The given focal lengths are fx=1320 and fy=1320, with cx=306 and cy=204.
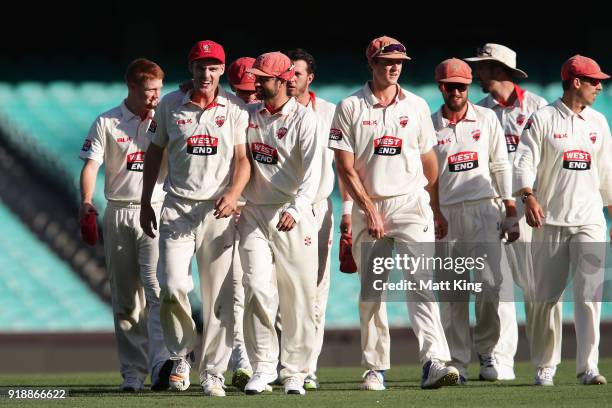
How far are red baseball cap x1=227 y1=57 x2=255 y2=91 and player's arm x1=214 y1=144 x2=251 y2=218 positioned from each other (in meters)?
1.35

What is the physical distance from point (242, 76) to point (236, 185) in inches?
63.8

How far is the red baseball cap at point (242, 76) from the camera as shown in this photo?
30.2ft

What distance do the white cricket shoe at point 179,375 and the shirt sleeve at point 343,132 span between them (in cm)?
163

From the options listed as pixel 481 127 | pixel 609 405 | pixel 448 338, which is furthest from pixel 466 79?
pixel 609 405

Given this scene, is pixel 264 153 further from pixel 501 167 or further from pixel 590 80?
pixel 590 80

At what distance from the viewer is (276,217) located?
26.1ft

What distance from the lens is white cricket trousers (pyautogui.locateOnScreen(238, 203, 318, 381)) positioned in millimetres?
7879

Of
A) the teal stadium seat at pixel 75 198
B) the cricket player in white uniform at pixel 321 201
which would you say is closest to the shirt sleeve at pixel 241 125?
the cricket player in white uniform at pixel 321 201

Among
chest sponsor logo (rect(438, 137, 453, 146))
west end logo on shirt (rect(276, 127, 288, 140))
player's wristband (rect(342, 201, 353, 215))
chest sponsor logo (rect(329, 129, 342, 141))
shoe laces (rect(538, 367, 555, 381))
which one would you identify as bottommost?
shoe laces (rect(538, 367, 555, 381))

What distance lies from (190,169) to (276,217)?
0.59 metres

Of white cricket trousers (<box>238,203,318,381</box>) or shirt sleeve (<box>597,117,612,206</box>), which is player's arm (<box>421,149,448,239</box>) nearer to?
white cricket trousers (<box>238,203,318,381</box>)

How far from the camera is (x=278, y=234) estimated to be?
26.0 feet

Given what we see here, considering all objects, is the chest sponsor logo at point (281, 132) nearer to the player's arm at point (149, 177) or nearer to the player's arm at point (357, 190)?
the player's arm at point (357, 190)

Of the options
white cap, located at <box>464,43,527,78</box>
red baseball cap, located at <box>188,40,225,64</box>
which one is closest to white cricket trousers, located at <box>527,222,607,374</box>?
white cap, located at <box>464,43,527,78</box>
